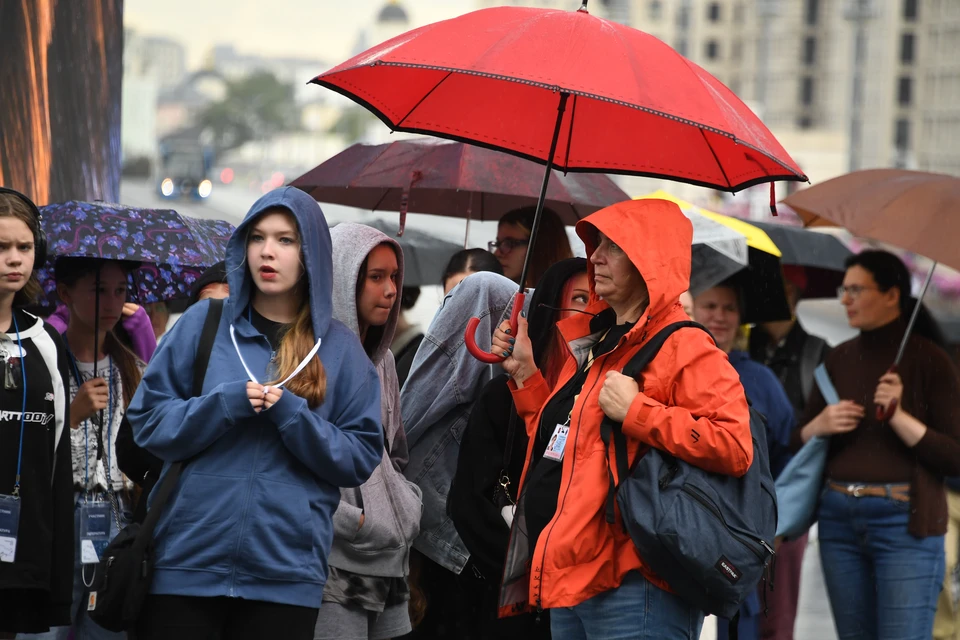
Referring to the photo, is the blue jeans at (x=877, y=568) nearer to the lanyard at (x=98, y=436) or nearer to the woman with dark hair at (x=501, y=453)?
the woman with dark hair at (x=501, y=453)

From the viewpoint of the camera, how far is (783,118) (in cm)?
9969

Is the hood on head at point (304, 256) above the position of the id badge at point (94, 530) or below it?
above

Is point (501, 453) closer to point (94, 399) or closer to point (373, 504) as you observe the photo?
point (373, 504)

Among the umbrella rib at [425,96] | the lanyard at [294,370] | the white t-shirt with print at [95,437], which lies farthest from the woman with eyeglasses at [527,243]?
the lanyard at [294,370]

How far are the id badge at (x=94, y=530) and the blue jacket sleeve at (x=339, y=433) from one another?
1.46 meters

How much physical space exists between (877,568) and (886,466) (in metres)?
0.44

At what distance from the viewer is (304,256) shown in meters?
3.91

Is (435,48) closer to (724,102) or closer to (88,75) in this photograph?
(724,102)

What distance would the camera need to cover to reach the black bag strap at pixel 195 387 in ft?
12.0

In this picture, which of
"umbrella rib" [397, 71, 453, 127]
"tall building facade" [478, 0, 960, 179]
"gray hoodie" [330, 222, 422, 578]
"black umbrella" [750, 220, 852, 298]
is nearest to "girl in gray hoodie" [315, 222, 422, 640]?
"gray hoodie" [330, 222, 422, 578]

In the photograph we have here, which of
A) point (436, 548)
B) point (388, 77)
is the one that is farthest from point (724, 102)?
point (436, 548)

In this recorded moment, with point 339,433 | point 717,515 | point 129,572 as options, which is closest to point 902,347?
point 717,515

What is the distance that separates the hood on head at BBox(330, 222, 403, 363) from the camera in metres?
4.52

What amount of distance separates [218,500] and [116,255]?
159cm
